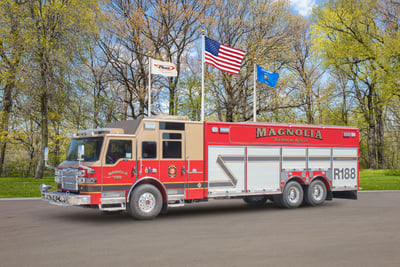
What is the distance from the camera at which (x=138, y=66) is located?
115 ft

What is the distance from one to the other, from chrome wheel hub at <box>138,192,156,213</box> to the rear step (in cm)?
55

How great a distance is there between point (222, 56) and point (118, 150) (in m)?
9.92

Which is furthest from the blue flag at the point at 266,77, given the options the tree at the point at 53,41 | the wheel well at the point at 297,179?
the tree at the point at 53,41

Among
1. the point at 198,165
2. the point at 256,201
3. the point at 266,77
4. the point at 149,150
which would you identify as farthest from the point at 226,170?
the point at 266,77

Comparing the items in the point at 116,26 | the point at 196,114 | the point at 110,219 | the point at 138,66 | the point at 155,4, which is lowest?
the point at 110,219

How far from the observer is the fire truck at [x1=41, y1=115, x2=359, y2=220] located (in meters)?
12.2

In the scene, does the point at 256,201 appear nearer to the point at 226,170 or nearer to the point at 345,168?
the point at 226,170

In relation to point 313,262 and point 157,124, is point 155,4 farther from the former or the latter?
point 313,262

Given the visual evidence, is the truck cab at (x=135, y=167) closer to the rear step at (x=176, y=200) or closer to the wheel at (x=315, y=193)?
the rear step at (x=176, y=200)

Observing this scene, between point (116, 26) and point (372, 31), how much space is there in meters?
23.0

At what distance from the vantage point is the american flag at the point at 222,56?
2050cm

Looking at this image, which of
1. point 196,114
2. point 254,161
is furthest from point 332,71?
point 254,161

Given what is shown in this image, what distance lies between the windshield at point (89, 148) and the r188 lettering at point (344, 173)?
899 centimetres

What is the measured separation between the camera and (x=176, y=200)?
Result: 13297mm
